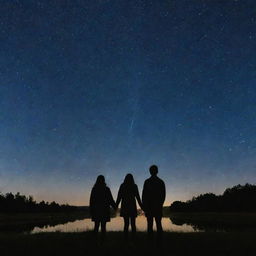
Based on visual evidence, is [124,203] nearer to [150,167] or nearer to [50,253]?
[150,167]

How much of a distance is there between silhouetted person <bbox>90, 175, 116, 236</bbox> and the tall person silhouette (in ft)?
5.54

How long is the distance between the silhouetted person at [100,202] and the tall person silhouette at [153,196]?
1690 millimetres

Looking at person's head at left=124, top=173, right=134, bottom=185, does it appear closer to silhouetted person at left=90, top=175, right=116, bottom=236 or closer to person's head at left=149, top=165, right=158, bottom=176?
silhouetted person at left=90, top=175, right=116, bottom=236

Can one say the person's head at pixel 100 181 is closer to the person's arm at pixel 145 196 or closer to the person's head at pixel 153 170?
the person's arm at pixel 145 196

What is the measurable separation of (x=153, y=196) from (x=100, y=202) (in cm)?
216

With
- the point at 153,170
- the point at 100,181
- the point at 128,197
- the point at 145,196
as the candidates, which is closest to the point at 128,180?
the point at 128,197

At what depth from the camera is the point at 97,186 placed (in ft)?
40.5

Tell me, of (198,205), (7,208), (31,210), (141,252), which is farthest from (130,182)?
(198,205)

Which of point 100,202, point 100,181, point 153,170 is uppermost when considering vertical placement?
point 153,170

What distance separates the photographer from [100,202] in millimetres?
12320

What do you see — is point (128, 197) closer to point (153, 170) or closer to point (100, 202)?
point (100, 202)

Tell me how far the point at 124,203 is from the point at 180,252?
3.08 m

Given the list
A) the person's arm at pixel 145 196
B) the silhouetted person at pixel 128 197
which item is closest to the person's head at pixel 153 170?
the person's arm at pixel 145 196

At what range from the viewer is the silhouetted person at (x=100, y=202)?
12.2m
